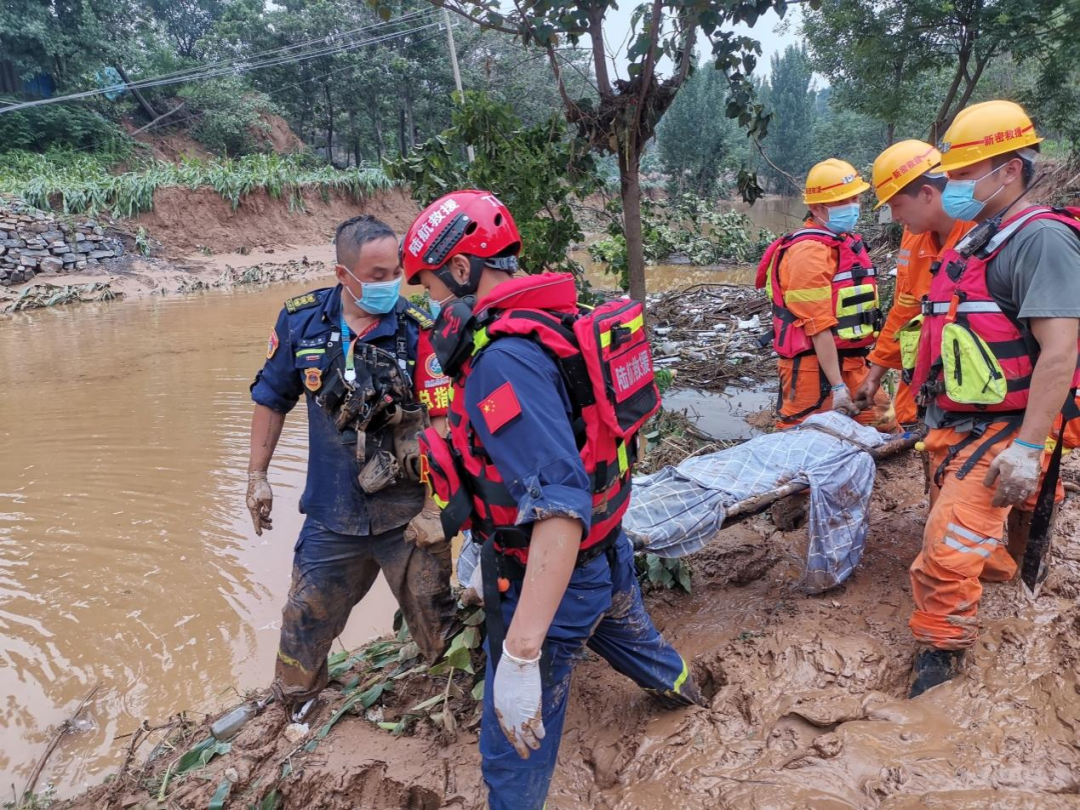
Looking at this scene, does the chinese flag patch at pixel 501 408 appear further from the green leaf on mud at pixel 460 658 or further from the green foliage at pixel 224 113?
the green foliage at pixel 224 113

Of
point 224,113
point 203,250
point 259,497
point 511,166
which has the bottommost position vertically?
point 259,497

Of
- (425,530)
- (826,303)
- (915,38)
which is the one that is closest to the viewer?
(425,530)

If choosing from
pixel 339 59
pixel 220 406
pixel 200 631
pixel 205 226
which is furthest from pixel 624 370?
pixel 339 59

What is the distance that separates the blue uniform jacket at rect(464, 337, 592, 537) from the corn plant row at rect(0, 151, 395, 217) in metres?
17.4

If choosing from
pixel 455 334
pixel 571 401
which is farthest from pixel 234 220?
pixel 571 401

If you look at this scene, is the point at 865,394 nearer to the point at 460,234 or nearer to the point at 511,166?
the point at 460,234

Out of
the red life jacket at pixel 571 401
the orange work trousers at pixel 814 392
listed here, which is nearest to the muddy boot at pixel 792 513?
the orange work trousers at pixel 814 392

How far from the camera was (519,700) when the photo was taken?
5.48 ft

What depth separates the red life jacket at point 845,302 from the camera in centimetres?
377

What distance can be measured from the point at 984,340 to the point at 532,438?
167 cm

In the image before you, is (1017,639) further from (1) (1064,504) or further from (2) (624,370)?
(2) (624,370)

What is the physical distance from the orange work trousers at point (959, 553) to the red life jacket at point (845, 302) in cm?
151

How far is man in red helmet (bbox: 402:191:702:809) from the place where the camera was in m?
1.61

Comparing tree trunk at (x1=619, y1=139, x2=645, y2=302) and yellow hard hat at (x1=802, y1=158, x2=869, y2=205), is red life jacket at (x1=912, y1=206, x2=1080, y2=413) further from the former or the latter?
tree trunk at (x1=619, y1=139, x2=645, y2=302)
